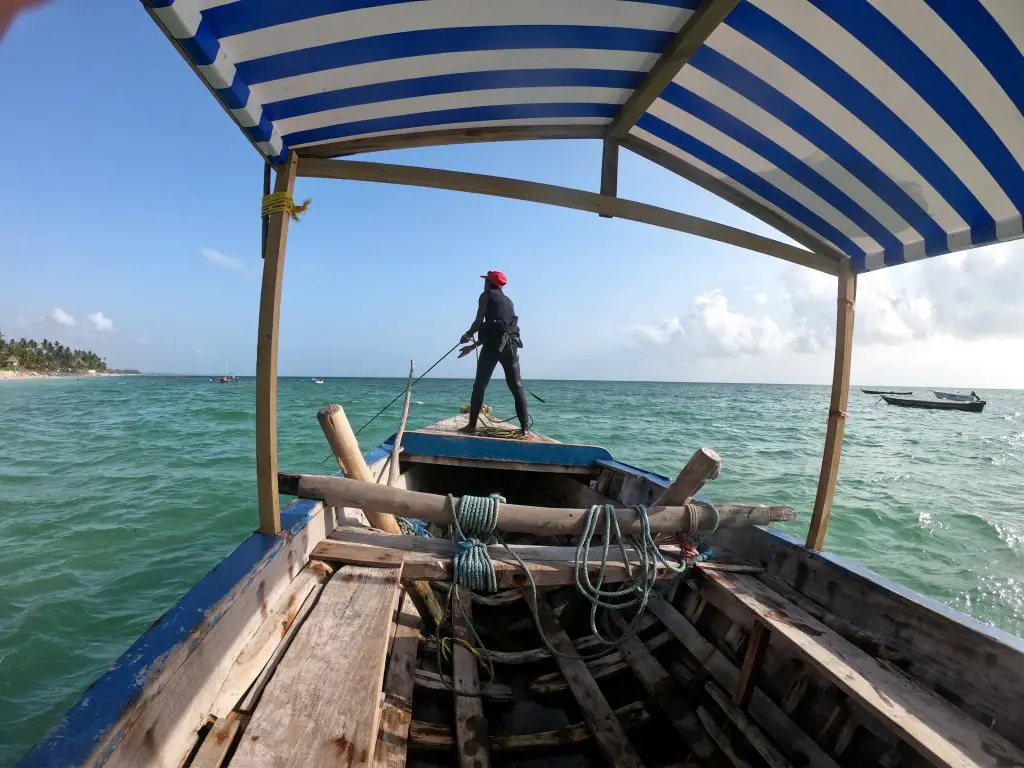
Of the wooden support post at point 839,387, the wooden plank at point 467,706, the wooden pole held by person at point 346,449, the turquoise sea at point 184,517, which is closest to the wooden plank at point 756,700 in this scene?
the wooden support post at point 839,387

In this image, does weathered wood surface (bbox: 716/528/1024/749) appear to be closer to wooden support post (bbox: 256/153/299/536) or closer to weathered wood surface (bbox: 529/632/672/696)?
weathered wood surface (bbox: 529/632/672/696)

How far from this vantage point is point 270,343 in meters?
2.39

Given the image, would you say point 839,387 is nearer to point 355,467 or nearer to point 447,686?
point 447,686

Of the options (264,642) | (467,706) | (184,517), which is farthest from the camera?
(184,517)

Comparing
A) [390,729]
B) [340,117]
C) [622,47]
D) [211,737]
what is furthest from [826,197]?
[211,737]

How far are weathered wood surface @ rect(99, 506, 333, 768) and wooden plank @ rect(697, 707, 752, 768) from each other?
2.09 m

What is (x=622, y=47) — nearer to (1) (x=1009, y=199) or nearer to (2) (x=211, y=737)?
(1) (x=1009, y=199)

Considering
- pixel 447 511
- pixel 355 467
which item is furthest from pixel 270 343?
→ pixel 447 511

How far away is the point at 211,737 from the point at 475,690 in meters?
1.37

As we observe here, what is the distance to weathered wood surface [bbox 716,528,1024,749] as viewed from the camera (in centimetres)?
180

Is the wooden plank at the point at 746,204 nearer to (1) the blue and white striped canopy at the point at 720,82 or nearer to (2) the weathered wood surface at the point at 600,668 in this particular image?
(1) the blue and white striped canopy at the point at 720,82

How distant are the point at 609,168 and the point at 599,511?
196cm

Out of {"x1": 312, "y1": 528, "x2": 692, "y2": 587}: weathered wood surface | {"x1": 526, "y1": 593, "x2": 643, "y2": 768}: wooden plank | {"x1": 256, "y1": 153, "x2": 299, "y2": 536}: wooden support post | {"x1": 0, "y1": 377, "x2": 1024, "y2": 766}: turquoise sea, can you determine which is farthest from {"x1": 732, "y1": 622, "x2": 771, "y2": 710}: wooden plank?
{"x1": 0, "y1": 377, "x2": 1024, "y2": 766}: turquoise sea

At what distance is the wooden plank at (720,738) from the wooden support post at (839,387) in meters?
1.30
